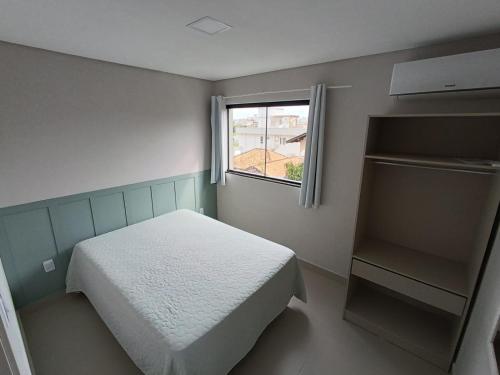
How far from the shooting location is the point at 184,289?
1.66 metres

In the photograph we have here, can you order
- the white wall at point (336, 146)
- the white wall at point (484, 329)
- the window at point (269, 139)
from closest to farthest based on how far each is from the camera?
the white wall at point (484, 329) < the white wall at point (336, 146) < the window at point (269, 139)

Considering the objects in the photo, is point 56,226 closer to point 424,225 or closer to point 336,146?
point 336,146

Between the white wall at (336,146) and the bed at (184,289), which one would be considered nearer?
the bed at (184,289)

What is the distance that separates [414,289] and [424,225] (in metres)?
0.59

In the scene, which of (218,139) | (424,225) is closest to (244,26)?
(218,139)

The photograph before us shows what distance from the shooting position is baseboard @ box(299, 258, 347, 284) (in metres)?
2.60

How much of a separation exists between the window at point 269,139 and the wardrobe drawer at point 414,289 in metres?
1.29

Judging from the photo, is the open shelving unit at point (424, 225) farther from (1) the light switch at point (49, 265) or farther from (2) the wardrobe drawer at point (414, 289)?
(1) the light switch at point (49, 265)

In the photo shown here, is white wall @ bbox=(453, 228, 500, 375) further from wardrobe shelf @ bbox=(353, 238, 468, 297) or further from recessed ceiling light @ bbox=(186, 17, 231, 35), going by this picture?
recessed ceiling light @ bbox=(186, 17, 231, 35)

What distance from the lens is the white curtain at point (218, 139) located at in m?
3.23

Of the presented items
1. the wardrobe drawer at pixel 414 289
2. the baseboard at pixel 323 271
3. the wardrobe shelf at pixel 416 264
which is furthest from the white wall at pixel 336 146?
the wardrobe drawer at pixel 414 289

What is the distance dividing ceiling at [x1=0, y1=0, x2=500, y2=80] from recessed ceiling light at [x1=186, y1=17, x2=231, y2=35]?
0.14 feet

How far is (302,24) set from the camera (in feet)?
4.76

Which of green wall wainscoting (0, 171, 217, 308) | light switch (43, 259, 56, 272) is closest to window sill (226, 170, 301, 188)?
green wall wainscoting (0, 171, 217, 308)
